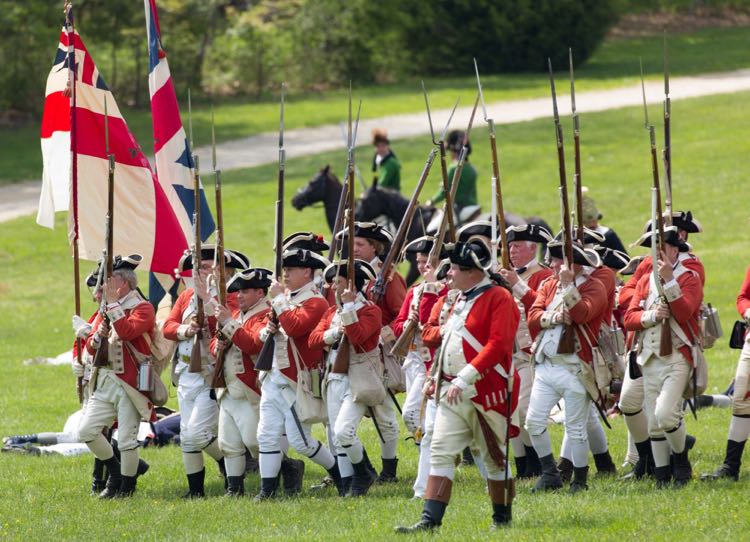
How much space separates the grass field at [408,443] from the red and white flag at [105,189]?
2184mm

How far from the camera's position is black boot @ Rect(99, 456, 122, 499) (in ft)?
41.9

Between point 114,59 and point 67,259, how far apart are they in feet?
36.9

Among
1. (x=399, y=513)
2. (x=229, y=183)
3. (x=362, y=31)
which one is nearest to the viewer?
(x=399, y=513)

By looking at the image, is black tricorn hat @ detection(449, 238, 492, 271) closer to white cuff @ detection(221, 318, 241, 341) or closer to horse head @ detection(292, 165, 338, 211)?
white cuff @ detection(221, 318, 241, 341)

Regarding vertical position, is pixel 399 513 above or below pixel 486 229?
below

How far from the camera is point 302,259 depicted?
12.3 m

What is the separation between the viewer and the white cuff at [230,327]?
39.9 ft

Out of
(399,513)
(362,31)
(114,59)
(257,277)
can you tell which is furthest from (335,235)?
(362,31)

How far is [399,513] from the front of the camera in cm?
1095

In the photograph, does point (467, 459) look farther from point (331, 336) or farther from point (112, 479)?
point (112, 479)

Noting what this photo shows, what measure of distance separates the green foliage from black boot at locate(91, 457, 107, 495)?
3073 centimetres

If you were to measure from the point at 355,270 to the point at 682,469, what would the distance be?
320 cm

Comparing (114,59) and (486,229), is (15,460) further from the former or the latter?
(114,59)

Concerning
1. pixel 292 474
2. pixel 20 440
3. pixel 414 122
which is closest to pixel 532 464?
pixel 292 474
